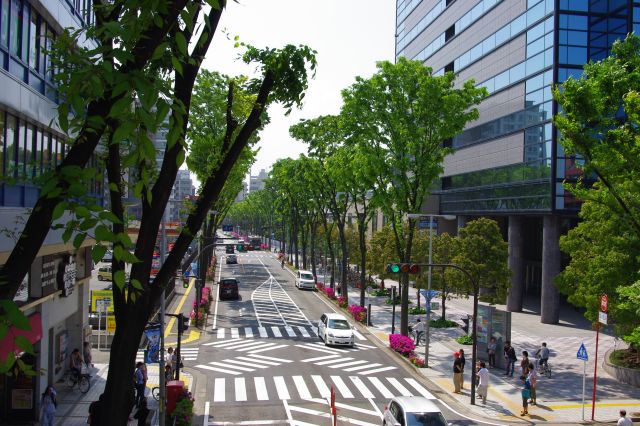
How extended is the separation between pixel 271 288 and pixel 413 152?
31312 mm

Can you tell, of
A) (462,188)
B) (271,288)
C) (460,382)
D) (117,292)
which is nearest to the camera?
(117,292)

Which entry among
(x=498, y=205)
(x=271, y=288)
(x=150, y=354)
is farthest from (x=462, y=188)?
(x=150, y=354)

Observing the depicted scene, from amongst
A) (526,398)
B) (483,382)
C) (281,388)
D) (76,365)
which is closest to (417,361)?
(483,382)

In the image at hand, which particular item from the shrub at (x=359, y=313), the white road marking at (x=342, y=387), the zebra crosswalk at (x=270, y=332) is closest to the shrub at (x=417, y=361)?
the white road marking at (x=342, y=387)

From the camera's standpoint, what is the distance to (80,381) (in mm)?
23438

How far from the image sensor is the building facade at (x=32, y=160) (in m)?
14.0

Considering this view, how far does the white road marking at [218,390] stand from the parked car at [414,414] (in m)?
7.80

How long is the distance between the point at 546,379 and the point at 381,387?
8403 mm

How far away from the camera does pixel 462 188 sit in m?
54.3

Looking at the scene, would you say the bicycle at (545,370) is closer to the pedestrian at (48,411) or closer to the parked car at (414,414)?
the parked car at (414,414)

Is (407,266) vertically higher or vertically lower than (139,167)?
lower

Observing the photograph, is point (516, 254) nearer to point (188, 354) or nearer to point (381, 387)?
point (381, 387)

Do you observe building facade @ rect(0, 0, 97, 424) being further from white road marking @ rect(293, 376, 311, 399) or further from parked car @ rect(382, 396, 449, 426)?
parked car @ rect(382, 396, 449, 426)

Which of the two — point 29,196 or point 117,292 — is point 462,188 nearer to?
point 29,196
